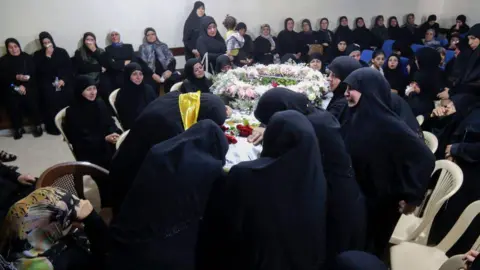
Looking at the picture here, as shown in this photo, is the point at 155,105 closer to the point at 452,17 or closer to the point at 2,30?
the point at 2,30

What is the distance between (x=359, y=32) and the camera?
9.26 meters

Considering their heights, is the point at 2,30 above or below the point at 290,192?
above

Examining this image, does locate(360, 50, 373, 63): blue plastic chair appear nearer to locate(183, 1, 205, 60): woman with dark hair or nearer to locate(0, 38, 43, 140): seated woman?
locate(183, 1, 205, 60): woman with dark hair

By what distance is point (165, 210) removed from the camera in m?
1.82

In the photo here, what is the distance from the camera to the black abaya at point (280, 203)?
1.88m

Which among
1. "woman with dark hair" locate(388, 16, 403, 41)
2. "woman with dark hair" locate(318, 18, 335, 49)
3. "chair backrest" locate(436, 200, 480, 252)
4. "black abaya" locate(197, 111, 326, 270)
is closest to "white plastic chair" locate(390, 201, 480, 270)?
"chair backrest" locate(436, 200, 480, 252)

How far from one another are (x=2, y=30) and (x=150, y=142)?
455cm

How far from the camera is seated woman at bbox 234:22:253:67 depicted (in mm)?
6926

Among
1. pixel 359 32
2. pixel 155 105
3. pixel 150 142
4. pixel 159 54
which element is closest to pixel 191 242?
pixel 150 142

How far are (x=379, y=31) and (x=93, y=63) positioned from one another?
697 centimetres

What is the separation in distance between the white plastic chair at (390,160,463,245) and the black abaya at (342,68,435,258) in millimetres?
82

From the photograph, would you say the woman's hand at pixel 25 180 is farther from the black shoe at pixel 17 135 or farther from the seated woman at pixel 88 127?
the black shoe at pixel 17 135

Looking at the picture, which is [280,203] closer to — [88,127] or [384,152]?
[384,152]

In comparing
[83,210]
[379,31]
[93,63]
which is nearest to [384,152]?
[83,210]
